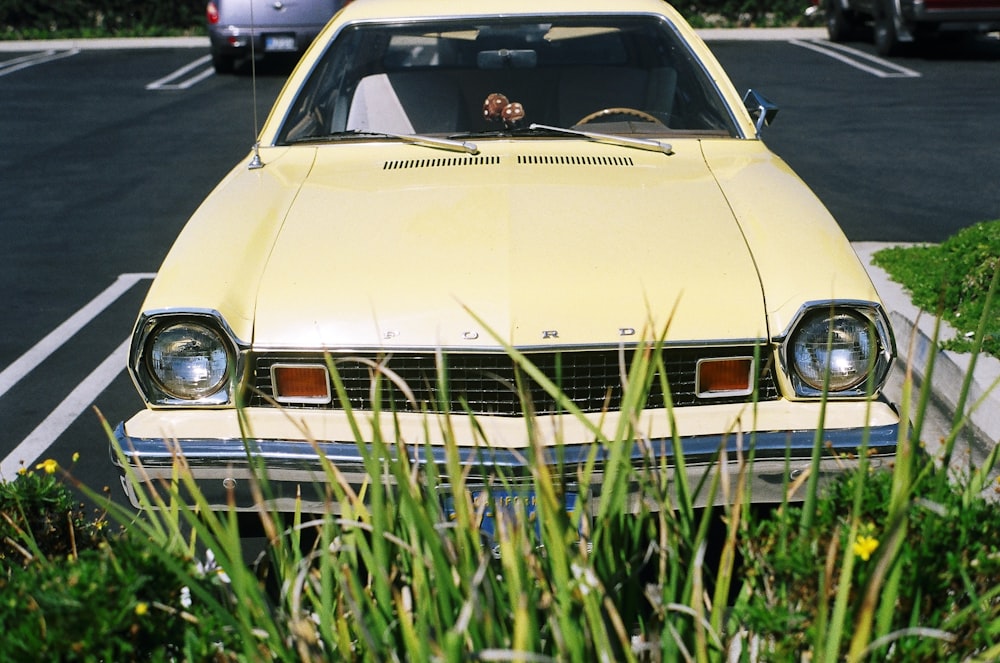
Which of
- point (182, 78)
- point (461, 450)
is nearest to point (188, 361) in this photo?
point (461, 450)

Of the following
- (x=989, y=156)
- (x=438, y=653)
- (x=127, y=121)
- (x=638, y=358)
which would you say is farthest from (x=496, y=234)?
(x=127, y=121)

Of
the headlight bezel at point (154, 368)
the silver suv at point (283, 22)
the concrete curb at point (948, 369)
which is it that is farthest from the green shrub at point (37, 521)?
the silver suv at point (283, 22)

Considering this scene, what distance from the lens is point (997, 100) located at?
1274cm

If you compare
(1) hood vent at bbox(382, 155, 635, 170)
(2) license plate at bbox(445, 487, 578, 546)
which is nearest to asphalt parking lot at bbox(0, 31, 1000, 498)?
(2) license plate at bbox(445, 487, 578, 546)

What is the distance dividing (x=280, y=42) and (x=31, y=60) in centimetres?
535

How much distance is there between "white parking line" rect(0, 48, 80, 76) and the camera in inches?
689

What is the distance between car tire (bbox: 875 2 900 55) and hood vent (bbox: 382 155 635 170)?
45.8 ft

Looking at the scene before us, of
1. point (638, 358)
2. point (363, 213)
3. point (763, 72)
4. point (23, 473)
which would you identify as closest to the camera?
point (638, 358)

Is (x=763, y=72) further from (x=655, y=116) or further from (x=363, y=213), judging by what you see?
(x=363, y=213)

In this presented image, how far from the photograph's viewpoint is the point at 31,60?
18547 mm

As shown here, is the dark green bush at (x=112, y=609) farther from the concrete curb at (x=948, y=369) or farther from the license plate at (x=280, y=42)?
the license plate at (x=280, y=42)

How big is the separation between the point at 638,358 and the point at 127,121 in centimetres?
1139

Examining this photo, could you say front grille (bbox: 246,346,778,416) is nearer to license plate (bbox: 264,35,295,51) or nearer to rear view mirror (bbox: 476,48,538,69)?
rear view mirror (bbox: 476,48,538,69)

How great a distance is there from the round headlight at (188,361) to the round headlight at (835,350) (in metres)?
1.43
